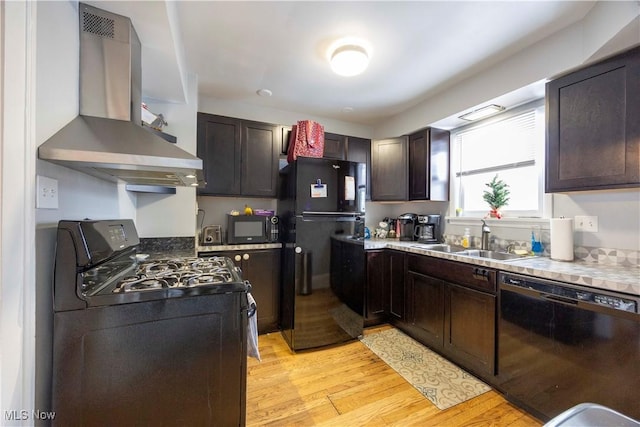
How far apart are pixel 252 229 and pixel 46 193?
71.0 inches

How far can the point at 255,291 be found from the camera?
2.64 meters

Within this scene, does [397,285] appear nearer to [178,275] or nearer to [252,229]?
[252,229]

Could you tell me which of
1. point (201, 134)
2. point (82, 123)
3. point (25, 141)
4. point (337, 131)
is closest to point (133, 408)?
point (25, 141)

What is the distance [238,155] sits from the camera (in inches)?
108

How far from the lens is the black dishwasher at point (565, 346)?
4.02 feet

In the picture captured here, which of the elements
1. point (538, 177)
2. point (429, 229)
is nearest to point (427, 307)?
point (429, 229)

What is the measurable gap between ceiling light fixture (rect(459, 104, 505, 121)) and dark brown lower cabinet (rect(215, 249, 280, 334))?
242 centimetres

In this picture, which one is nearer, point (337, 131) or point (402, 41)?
point (402, 41)

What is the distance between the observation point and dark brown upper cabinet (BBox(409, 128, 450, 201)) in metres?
2.90

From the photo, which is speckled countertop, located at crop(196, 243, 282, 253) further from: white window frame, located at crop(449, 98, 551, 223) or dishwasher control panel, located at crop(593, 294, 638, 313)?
dishwasher control panel, located at crop(593, 294, 638, 313)

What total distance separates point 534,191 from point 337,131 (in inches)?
93.2

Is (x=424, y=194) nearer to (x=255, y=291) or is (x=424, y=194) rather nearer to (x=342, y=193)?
(x=342, y=193)

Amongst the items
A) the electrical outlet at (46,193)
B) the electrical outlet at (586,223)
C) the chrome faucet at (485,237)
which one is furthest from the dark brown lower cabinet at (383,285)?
the electrical outlet at (46,193)

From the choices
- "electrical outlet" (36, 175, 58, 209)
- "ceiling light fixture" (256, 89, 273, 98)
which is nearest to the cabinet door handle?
"electrical outlet" (36, 175, 58, 209)
